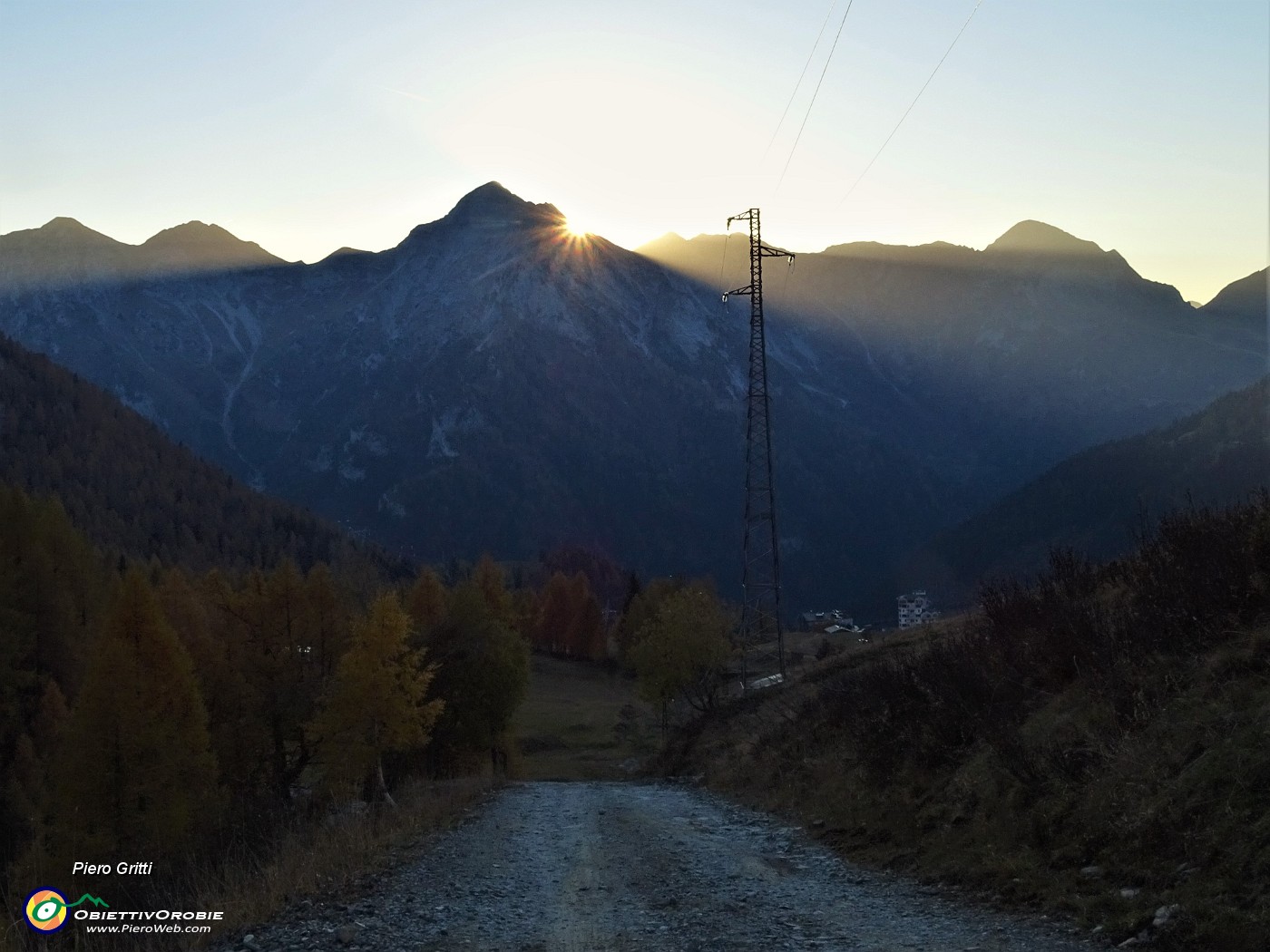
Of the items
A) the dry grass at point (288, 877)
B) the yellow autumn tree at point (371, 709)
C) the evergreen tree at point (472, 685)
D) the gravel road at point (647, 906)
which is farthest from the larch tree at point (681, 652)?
the gravel road at point (647, 906)

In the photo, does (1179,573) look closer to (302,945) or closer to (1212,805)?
(1212,805)

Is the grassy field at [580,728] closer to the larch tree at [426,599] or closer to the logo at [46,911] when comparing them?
the larch tree at [426,599]

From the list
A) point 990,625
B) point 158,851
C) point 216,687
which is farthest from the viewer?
point 216,687

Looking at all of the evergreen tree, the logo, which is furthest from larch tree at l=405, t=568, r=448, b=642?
the logo

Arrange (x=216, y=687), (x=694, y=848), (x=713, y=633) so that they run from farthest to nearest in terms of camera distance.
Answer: (x=713, y=633), (x=216, y=687), (x=694, y=848)

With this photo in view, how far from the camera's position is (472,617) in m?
57.3

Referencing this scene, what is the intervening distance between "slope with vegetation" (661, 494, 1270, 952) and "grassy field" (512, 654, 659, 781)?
36351 millimetres

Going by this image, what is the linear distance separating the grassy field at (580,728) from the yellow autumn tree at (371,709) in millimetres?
14479

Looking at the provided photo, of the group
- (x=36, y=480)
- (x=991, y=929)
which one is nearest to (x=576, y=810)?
(x=991, y=929)

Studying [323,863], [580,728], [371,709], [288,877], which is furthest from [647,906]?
[580,728]

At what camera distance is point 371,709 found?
41.5 m

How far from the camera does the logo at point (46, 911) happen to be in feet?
55.3

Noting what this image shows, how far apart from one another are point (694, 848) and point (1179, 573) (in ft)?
29.6

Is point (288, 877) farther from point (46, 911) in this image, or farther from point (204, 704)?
point (204, 704)
